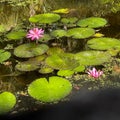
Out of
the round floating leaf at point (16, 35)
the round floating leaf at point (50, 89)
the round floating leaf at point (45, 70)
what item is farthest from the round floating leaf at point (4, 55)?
the round floating leaf at point (50, 89)

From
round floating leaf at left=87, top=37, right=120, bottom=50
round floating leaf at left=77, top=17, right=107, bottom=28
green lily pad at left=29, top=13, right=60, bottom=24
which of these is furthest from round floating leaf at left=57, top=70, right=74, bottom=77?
green lily pad at left=29, top=13, right=60, bottom=24

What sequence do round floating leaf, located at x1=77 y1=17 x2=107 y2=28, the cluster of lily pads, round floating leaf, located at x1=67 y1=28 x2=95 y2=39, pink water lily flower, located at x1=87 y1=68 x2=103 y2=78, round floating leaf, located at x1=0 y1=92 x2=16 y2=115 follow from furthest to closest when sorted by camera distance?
round floating leaf, located at x1=77 y1=17 x2=107 y2=28 → round floating leaf, located at x1=67 y1=28 x2=95 y2=39 → pink water lily flower, located at x1=87 y1=68 x2=103 y2=78 → the cluster of lily pads → round floating leaf, located at x1=0 y1=92 x2=16 y2=115

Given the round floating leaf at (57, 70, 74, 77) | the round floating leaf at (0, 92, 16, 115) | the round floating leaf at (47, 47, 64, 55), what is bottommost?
the round floating leaf at (0, 92, 16, 115)

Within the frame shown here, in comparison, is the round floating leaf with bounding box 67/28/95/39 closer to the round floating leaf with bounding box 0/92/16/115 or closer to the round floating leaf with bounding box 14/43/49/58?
the round floating leaf with bounding box 14/43/49/58

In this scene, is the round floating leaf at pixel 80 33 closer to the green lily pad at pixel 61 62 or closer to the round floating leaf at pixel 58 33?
the round floating leaf at pixel 58 33

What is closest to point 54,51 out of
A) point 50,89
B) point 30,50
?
point 30,50

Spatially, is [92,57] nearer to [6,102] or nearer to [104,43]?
[104,43]

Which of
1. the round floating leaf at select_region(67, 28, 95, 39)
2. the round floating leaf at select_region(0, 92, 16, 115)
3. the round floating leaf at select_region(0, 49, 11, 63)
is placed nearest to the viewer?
the round floating leaf at select_region(0, 92, 16, 115)
